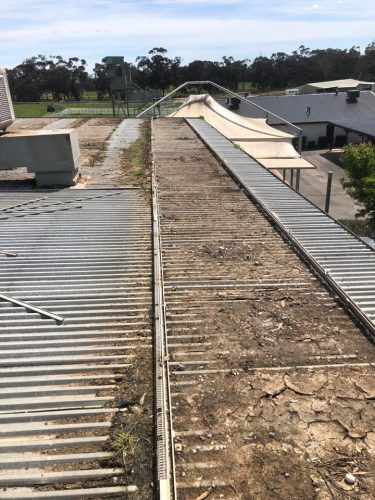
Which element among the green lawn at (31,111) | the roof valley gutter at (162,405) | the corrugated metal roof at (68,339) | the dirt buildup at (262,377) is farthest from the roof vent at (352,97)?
the roof valley gutter at (162,405)

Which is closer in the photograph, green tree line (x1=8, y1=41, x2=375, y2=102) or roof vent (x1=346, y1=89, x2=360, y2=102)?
roof vent (x1=346, y1=89, x2=360, y2=102)

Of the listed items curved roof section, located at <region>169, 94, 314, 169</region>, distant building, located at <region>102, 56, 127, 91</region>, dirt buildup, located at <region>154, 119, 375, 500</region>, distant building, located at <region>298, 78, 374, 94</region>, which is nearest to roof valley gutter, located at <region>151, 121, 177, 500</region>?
dirt buildup, located at <region>154, 119, 375, 500</region>

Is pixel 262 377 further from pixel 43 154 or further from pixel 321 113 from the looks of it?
pixel 321 113

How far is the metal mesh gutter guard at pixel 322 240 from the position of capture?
7531 millimetres

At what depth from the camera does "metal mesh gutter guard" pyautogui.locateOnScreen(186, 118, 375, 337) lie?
7.53 m

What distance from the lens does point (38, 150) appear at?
12953 millimetres

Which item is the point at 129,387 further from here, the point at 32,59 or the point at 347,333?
the point at 32,59

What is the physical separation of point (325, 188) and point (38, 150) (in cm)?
2650

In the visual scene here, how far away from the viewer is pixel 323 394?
5348 millimetres

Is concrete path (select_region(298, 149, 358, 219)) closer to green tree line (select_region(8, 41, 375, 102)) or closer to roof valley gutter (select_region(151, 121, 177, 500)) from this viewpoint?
roof valley gutter (select_region(151, 121, 177, 500))

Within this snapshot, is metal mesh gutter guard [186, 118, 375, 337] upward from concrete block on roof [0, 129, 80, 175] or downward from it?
downward

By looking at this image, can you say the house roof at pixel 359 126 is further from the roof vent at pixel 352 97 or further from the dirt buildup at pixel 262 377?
the dirt buildup at pixel 262 377

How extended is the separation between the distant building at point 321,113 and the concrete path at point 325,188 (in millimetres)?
5279

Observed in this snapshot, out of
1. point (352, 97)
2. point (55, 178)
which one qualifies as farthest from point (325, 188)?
point (352, 97)
